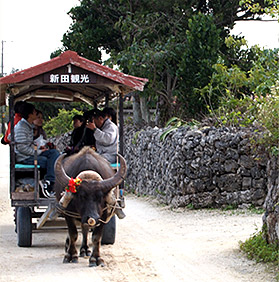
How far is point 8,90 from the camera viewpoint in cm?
802

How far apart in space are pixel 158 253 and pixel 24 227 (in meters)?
1.96

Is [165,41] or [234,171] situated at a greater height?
[165,41]

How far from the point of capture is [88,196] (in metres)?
6.77

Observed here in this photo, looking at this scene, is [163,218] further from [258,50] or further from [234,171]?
[258,50]

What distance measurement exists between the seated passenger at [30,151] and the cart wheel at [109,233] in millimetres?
950

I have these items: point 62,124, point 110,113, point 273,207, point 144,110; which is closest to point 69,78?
point 110,113

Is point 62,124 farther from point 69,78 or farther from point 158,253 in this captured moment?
point 158,253

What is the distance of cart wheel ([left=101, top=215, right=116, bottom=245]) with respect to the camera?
8102mm

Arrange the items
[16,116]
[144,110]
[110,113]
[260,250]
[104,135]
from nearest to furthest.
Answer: [260,250] < [104,135] < [110,113] < [16,116] < [144,110]

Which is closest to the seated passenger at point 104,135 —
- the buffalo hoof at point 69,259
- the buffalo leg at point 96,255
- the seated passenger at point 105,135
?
the seated passenger at point 105,135

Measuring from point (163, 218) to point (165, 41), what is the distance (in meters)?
8.34

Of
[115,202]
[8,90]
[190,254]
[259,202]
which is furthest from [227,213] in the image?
[8,90]

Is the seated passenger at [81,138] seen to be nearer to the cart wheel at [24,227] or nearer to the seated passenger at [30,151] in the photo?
the seated passenger at [30,151]

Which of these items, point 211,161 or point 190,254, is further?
point 211,161
